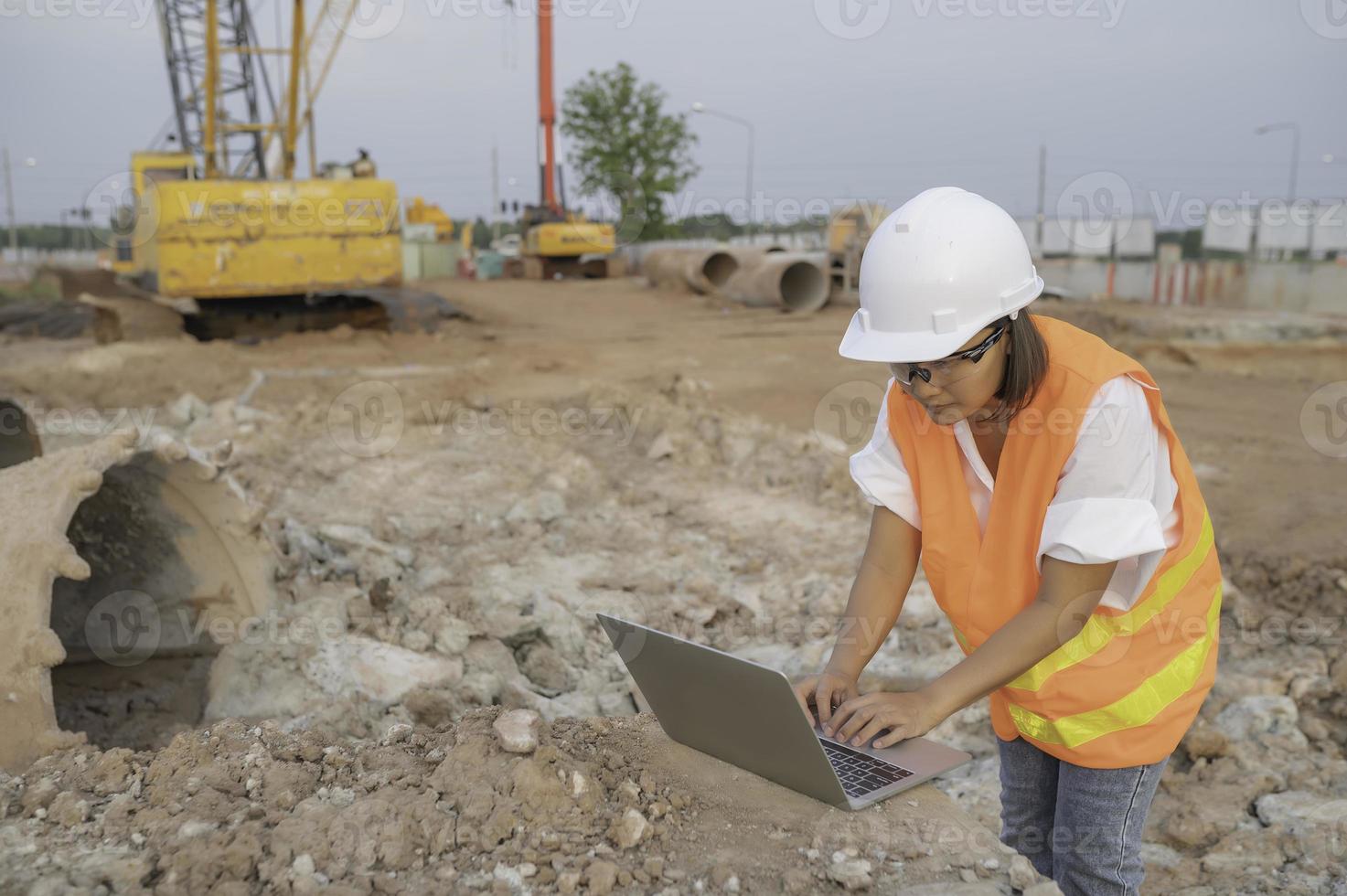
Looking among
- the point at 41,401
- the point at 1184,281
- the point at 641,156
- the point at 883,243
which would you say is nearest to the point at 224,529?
the point at 883,243

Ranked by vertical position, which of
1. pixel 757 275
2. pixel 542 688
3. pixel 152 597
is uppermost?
pixel 757 275

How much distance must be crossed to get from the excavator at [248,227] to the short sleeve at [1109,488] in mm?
12283

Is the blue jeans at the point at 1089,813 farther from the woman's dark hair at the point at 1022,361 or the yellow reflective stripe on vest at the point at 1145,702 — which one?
the woman's dark hair at the point at 1022,361

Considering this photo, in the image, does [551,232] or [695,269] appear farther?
[551,232]

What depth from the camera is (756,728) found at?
2043 mm

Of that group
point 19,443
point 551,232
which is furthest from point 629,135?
point 19,443

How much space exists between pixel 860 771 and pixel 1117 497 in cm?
A: 78

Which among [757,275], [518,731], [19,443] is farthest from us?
[757,275]

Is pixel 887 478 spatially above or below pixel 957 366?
below

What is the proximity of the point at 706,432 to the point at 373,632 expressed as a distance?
4195mm

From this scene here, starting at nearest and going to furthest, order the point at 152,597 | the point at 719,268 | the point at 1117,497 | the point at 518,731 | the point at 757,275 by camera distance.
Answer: the point at 1117,497
the point at 518,731
the point at 152,597
the point at 757,275
the point at 719,268

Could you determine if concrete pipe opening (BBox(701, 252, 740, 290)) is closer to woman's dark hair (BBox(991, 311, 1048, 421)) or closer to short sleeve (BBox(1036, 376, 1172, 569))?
woman's dark hair (BBox(991, 311, 1048, 421))

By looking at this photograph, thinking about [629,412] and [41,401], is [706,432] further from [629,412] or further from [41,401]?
[41,401]

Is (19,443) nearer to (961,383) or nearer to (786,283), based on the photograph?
(961,383)
